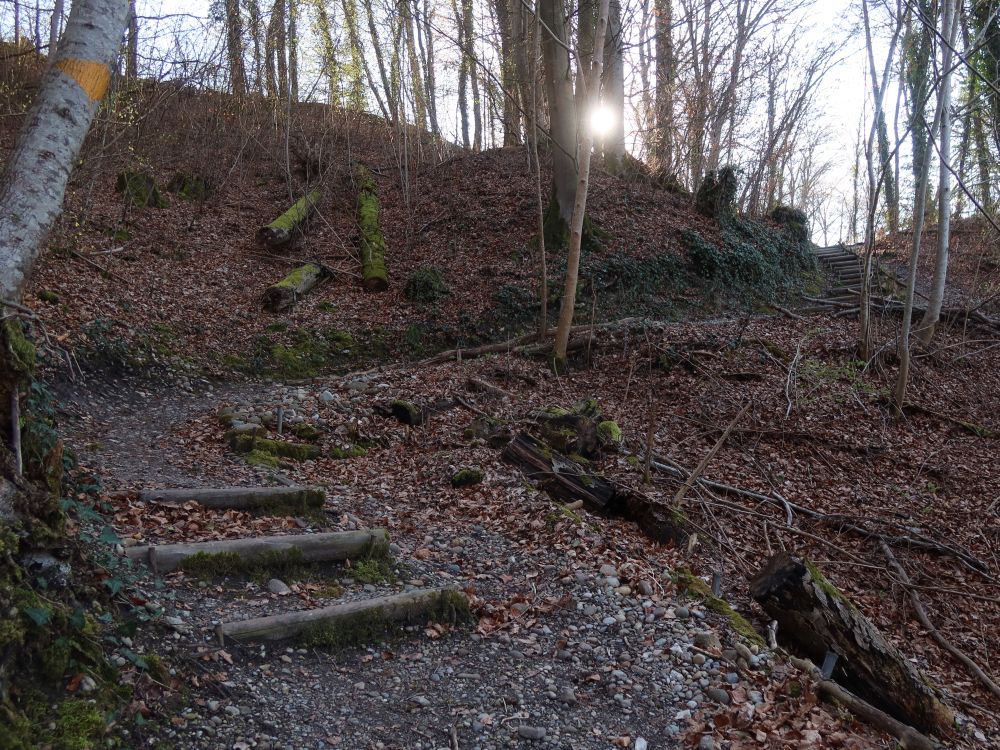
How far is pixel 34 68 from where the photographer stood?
47.3 feet

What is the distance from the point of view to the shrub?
1304cm

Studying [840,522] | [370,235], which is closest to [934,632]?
[840,522]

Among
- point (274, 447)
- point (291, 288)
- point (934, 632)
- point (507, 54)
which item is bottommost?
point (934, 632)

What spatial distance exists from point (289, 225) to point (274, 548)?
11.2 metres

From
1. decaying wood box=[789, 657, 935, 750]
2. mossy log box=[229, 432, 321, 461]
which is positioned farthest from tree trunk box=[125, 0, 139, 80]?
decaying wood box=[789, 657, 935, 750]

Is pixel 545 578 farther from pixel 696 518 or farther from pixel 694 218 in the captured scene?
pixel 694 218

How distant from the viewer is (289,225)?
1438 centimetres

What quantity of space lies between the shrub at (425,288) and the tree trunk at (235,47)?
19.2ft

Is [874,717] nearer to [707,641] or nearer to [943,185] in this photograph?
[707,641]

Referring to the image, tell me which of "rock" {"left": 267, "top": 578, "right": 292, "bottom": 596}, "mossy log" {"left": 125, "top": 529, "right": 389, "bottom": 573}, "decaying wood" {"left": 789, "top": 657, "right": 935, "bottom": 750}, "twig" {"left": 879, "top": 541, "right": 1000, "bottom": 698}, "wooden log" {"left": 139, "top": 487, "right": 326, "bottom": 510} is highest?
"wooden log" {"left": 139, "top": 487, "right": 326, "bottom": 510}

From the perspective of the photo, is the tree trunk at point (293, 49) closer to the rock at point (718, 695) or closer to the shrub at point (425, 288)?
the shrub at point (425, 288)

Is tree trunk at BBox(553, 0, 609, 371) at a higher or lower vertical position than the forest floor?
higher

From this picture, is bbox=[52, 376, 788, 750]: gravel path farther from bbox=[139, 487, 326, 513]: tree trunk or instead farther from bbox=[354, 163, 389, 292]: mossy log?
bbox=[354, 163, 389, 292]: mossy log

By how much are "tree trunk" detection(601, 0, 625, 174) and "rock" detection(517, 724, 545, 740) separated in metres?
16.9
